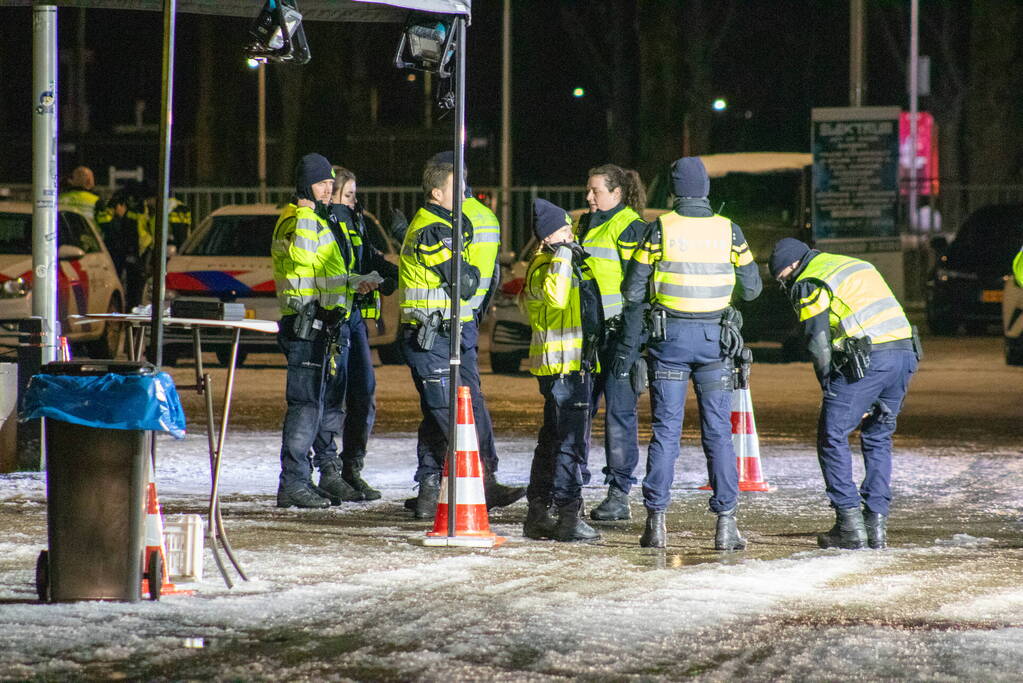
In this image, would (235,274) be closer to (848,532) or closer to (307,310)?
(307,310)

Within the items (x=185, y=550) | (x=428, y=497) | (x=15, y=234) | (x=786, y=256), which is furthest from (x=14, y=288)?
(x=786, y=256)

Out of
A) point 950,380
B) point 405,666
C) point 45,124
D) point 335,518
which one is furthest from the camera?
point 950,380

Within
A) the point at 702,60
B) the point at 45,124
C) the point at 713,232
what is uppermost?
the point at 702,60

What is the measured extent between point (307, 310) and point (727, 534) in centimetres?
271

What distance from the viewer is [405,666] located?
20.2 ft

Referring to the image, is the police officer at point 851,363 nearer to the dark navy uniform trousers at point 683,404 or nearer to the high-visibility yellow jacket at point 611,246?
the dark navy uniform trousers at point 683,404

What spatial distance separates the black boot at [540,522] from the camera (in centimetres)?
883

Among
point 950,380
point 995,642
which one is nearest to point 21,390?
point 995,642

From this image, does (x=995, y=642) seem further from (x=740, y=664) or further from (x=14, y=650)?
(x=14, y=650)

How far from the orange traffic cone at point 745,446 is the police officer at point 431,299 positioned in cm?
191

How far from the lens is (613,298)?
9375 millimetres

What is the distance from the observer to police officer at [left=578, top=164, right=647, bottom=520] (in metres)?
9.42

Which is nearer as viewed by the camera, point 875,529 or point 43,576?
point 43,576

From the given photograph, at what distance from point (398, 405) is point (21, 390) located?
4.59 m
